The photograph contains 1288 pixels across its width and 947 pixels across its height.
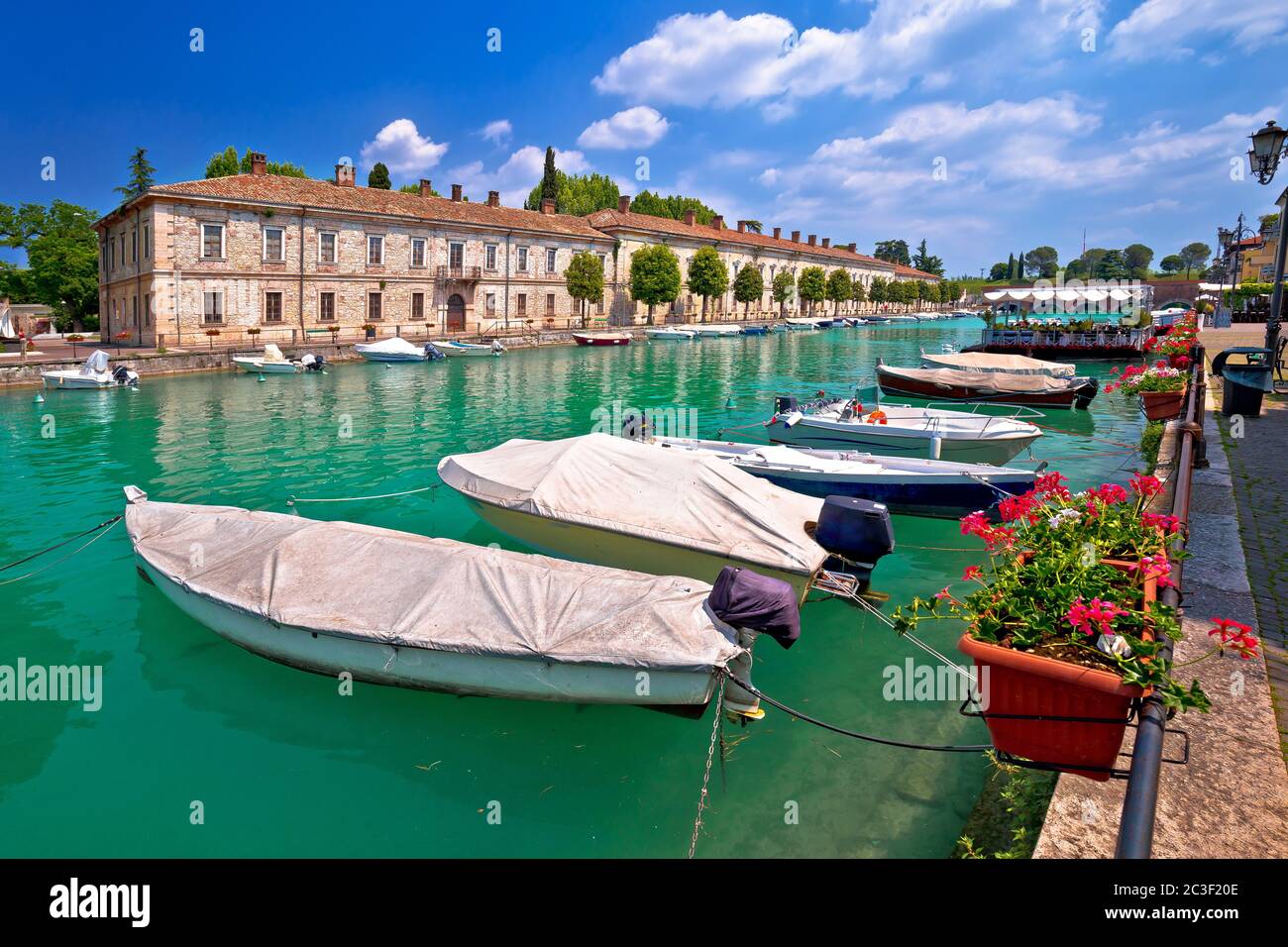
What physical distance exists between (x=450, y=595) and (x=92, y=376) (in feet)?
105

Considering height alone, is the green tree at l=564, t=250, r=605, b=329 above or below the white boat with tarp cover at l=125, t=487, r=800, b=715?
above

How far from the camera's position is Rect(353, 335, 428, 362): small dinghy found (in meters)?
43.3

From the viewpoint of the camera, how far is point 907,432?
16.2 m

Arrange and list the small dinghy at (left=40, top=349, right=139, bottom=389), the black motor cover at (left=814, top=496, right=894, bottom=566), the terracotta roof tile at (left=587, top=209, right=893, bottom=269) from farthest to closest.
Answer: the terracotta roof tile at (left=587, top=209, right=893, bottom=269)
the small dinghy at (left=40, top=349, right=139, bottom=389)
the black motor cover at (left=814, top=496, right=894, bottom=566)

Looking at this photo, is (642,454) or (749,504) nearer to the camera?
(749,504)

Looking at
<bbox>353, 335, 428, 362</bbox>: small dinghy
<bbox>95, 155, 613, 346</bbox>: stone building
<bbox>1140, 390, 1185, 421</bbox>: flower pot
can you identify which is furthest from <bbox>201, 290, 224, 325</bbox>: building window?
<bbox>1140, 390, 1185, 421</bbox>: flower pot

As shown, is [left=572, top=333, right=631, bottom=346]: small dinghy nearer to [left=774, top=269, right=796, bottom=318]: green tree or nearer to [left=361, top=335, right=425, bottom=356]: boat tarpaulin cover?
[left=361, top=335, right=425, bottom=356]: boat tarpaulin cover

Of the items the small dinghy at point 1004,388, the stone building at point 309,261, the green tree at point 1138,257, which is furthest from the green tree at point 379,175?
the green tree at point 1138,257

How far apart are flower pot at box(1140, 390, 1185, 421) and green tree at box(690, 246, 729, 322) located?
6672cm

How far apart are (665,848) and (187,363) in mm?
39316
